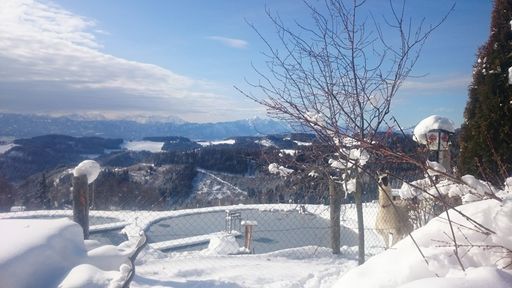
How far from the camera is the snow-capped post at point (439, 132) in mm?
5723

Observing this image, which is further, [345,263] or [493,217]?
[345,263]

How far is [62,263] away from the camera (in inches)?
126

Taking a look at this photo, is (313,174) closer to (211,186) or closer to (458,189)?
(458,189)

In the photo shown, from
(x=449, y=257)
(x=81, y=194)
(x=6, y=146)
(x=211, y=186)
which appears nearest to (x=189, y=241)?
(x=81, y=194)

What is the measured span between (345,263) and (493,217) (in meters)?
4.67

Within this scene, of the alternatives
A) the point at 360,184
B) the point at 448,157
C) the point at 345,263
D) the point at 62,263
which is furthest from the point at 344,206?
the point at 62,263

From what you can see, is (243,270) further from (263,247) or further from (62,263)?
(263,247)

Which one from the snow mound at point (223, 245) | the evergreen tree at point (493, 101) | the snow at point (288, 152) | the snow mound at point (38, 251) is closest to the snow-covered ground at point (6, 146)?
the snow mound at point (223, 245)

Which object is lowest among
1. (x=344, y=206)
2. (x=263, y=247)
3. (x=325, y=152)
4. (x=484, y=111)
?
(x=263, y=247)

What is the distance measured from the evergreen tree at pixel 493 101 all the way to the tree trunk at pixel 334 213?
1.61 meters

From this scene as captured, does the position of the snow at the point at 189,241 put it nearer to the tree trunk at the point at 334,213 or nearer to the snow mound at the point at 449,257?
the tree trunk at the point at 334,213

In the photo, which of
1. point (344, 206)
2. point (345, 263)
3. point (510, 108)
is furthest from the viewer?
point (344, 206)

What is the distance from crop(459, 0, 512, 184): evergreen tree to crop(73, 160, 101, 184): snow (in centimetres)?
453

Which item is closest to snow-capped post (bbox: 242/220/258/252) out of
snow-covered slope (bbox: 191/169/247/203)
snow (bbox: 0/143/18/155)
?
snow-covered slope (bbox: 191/169/247/203)
